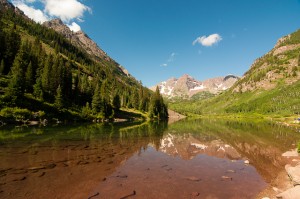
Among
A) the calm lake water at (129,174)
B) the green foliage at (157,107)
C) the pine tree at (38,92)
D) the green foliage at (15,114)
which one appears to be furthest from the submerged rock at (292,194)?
the green foliage at (157,107)

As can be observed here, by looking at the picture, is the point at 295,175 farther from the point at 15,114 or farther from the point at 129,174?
the point at 15,114

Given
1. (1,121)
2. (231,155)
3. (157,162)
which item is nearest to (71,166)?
(157,162)

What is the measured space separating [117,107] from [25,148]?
10050 cm

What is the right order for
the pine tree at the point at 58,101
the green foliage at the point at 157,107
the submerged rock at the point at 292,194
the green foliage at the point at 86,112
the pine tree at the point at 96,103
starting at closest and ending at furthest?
the submerged rock at the point at 292,194 → the pine tree at the point at 58,101 → the green foliage at the point at 86,112 → the pine tree at the point at 96,103 → the green foliage at the point at 157,107

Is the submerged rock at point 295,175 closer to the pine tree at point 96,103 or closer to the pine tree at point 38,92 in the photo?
the pine tree at point 38,92

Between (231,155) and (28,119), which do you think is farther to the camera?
(28,119)

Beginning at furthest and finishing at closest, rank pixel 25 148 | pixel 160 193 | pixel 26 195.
Answer: pixel 25 148
pixel 160 193
pixel 26 195

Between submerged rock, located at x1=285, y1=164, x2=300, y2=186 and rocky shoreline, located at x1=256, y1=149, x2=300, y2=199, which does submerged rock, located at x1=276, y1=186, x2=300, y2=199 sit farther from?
submerged rock, located at x1=285, y1=164, x2=300, y2=186

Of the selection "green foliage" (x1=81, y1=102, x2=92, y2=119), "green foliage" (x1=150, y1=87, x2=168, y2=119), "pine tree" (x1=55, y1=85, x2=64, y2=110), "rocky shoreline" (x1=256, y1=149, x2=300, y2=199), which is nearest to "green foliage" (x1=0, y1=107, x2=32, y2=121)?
"pine tree" (x1=55, y1=85, x2=64, y2=110)

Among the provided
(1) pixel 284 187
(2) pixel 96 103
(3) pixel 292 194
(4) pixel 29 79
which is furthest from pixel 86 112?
(3) pixel 292 194

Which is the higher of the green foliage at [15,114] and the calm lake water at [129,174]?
the green foliage at [15,114]

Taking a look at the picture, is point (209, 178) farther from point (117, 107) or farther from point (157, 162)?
point (117, 107)

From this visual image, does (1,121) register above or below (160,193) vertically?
above

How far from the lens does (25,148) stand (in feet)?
99.8
